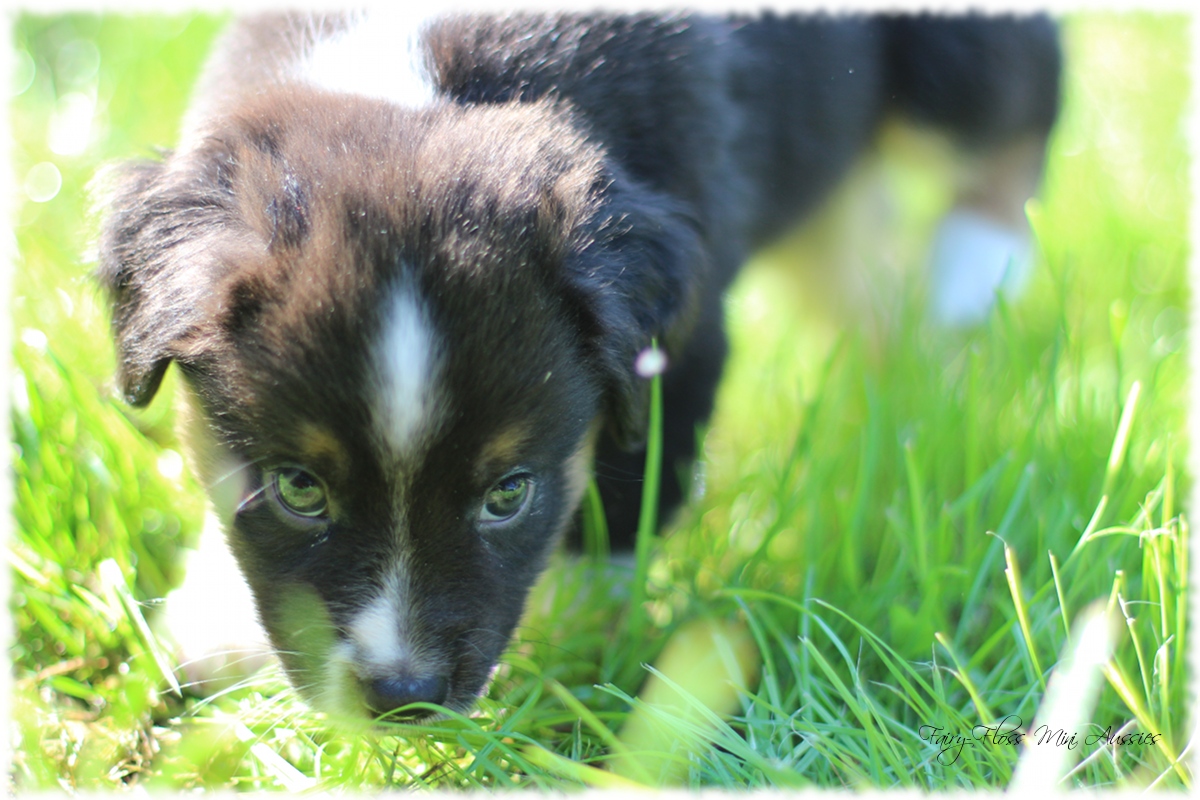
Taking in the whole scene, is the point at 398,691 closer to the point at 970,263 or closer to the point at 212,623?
the point at 212,623

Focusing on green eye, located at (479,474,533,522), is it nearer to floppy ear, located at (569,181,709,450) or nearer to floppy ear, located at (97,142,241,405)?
floppy ear, located at (569,181,709,450)

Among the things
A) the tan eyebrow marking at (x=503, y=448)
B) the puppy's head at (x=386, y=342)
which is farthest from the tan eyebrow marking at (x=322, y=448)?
the tan eyebrow marking at (x=503, y=448)

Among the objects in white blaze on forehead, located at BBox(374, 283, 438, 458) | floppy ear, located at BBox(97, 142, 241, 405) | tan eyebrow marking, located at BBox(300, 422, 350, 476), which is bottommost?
tan eyebrow marking, located at BBox(300, 422, 350, 476)

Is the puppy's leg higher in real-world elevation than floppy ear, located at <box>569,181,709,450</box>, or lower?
lower

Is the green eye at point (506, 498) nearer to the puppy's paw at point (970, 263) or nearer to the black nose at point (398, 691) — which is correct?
the black nose at point (398, 691)

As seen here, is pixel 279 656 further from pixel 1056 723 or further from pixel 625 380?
pixel 1056 723

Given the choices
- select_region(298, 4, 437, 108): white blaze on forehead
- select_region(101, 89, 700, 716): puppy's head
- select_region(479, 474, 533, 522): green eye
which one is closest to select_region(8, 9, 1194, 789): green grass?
select_region(101, 89, 700, 716): puppy's head

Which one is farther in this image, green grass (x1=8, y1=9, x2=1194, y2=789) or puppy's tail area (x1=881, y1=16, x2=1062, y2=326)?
puppy's tail area (x1=881, y1=16, x2=1062, y2=326)

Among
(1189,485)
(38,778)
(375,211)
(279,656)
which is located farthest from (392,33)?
(1189,485)
